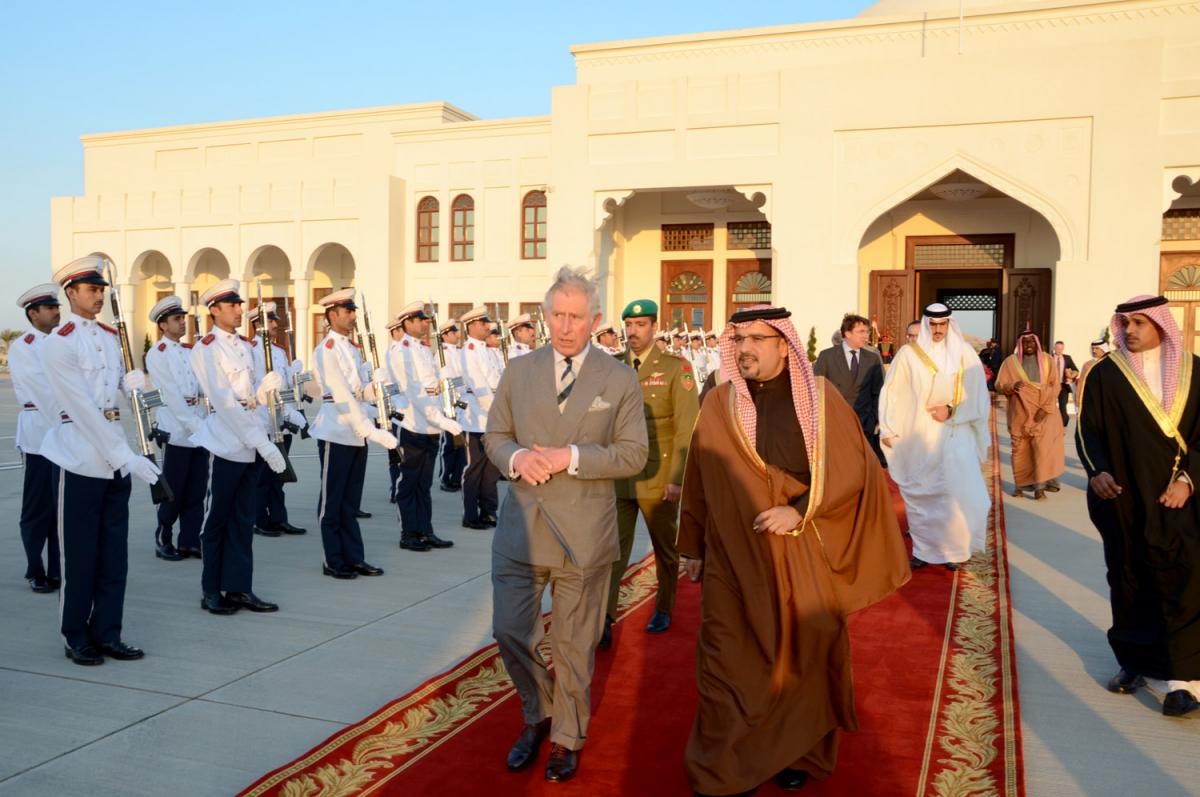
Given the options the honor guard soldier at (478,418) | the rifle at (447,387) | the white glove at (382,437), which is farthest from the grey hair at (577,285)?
the rifle at (447,387)

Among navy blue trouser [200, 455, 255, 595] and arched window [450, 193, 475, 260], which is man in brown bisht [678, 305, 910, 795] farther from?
arched window [450, 193, 475, 260]

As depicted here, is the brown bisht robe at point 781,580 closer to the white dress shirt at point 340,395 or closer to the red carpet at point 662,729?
the red carpet at point 662,729

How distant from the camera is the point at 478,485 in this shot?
7.86m

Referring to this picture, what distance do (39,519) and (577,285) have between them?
4.40 meters

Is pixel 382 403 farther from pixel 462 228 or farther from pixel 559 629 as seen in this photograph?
pixel 462 228

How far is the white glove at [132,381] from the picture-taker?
464cm

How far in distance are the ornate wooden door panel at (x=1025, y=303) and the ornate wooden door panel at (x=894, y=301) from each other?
204 centimetres

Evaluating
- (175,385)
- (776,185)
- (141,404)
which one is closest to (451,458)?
(175,385)

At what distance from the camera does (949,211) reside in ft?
73.8

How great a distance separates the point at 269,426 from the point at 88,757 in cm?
277

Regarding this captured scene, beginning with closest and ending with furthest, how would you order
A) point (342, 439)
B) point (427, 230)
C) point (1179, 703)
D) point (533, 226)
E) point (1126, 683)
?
1. point (1179, 703)
2. point (1126, 683)
3. point (342, 439)
4. point (533, 226)
5. point (427, 230)

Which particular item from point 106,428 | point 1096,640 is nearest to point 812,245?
→ point 1096,640

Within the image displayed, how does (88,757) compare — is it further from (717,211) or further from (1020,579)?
(717,211)

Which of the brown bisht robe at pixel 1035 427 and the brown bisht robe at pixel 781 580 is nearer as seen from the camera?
the brown bisht robe at pixel 781 580
